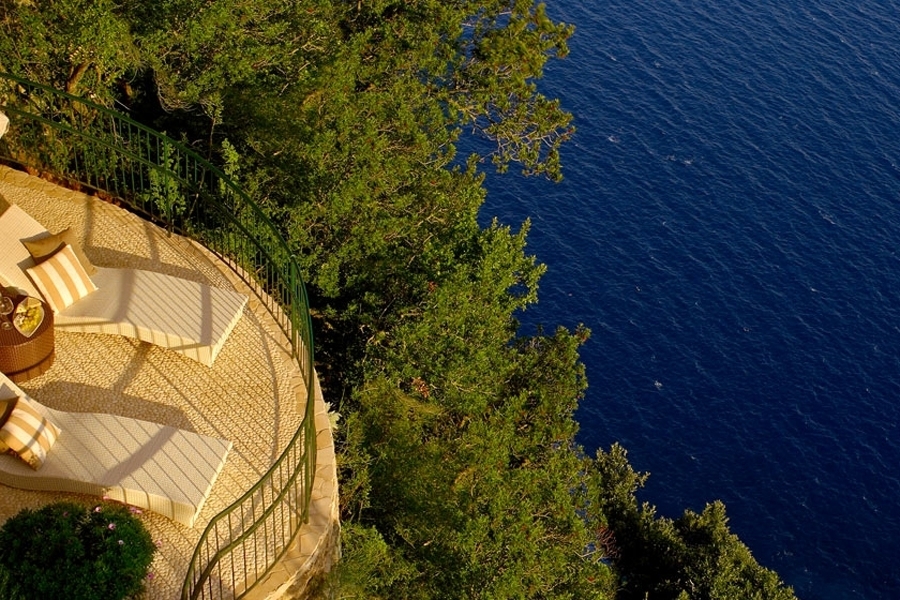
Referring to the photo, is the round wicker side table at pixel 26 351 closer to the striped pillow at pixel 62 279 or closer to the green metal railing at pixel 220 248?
the striped pillow at pixel 62 279

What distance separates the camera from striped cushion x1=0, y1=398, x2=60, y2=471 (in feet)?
32.2

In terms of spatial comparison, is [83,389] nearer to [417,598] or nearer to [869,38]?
[417,598]

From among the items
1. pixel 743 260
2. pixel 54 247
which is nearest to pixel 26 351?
pixel 54 247

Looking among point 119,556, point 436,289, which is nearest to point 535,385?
point 436,289

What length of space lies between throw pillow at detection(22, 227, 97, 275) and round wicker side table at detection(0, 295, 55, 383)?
822 mm

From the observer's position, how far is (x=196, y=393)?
11734mm

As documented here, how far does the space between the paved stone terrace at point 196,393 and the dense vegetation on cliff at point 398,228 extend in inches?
140

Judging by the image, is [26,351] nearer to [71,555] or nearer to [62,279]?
[62,279]

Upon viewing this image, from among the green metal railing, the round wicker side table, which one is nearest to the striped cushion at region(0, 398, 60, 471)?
the round wicker side table

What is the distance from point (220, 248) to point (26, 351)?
4.04 meters

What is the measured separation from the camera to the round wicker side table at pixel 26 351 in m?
10.8

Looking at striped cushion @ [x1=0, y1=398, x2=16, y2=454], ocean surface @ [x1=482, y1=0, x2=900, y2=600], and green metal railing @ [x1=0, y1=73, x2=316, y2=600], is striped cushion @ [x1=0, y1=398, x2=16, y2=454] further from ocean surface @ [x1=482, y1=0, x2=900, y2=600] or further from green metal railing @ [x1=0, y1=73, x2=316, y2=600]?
ocean surface @ [x1=482, y1=0, x2=900, y2=600]

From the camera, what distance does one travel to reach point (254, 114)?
20156 mm

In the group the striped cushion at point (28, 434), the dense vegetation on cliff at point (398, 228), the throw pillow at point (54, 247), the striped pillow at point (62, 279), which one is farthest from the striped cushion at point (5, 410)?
the dense vegetation on cliff at point (398, 228)
